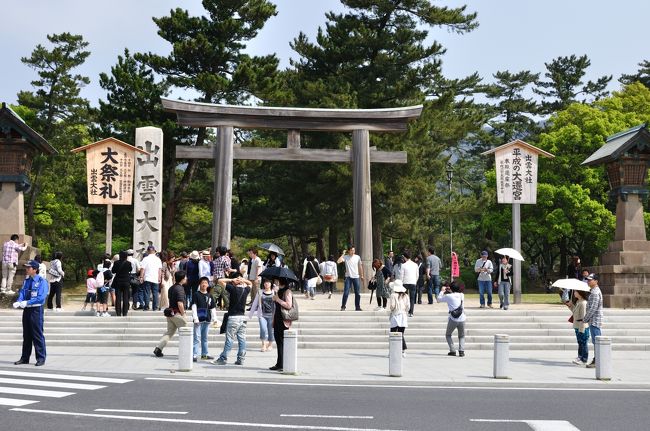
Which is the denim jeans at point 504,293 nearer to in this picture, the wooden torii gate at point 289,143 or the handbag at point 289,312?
the wooden torii gate at point 289,143

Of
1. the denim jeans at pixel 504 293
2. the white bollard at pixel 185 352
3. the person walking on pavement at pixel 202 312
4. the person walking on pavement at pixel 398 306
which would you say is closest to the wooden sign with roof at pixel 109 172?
the person walking on pavement at pixel 202 312

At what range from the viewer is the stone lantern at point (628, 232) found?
23.5m

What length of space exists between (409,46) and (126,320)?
23323 mm

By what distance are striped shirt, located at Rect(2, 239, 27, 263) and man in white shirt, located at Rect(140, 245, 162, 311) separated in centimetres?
462

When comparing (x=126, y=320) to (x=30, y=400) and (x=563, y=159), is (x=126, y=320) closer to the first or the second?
(x=30, y=400)

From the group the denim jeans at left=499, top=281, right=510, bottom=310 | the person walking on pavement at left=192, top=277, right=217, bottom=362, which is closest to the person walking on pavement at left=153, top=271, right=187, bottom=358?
the person walking on pavement at left=192, top=277, right=217, bottom=362

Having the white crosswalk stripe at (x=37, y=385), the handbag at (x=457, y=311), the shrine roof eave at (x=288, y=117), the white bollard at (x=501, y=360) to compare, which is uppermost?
the shrine roof eave at (x=288, y=117)

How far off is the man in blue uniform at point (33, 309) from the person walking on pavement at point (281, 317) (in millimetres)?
4320

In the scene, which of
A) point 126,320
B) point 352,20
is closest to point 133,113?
point 352,20

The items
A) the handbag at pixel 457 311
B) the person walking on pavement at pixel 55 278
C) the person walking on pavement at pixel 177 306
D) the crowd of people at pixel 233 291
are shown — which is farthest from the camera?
the person walking on pavement at pixel 55 278

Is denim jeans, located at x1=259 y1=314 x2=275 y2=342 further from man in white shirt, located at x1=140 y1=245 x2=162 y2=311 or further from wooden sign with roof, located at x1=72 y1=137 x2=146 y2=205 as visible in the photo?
wooden sign with roof, located at x1=72 y1=137 x2=146 y2=205

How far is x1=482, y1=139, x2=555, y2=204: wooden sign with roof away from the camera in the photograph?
24.5m

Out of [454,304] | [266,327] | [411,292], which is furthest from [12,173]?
[454,304]

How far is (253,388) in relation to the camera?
462 inches
